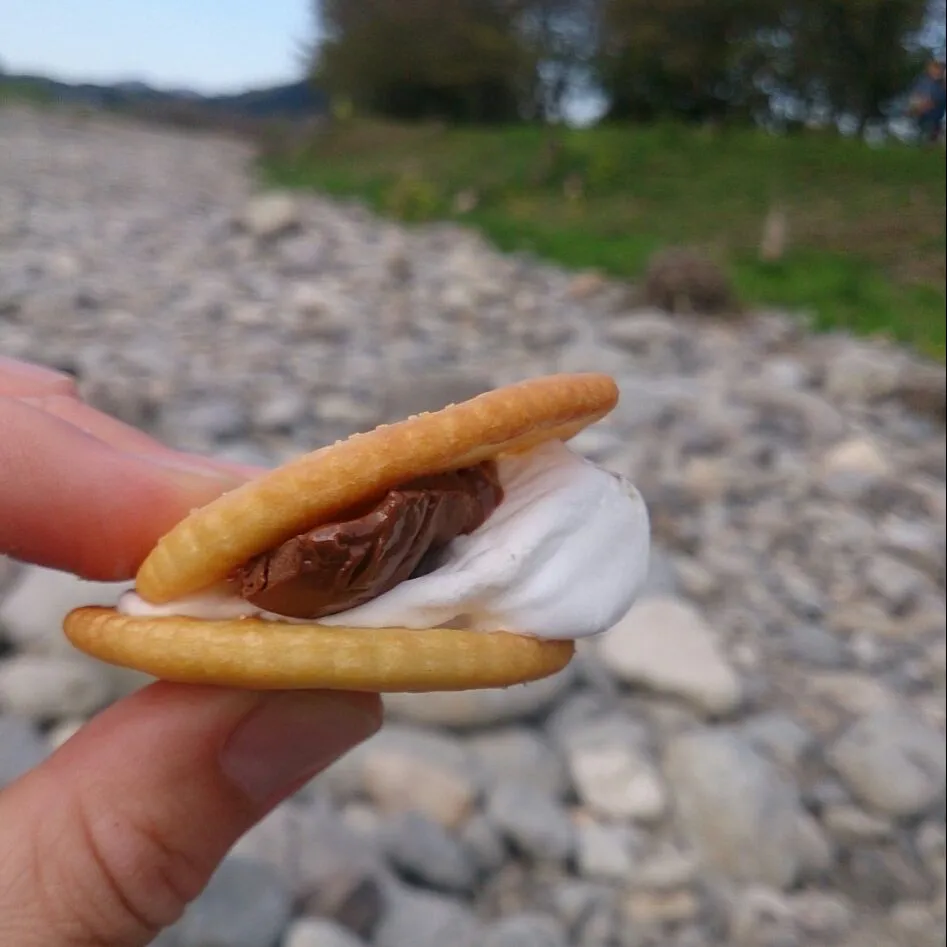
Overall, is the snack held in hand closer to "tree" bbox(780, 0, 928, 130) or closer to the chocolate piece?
the chocolate piece

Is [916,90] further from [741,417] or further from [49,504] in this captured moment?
[49,504]

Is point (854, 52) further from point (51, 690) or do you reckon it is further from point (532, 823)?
point (51, 690)

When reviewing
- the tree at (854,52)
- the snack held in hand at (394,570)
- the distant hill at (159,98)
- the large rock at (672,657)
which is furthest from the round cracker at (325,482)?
the distant hill at (159,98)

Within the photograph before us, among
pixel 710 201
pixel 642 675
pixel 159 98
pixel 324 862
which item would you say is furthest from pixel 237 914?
pixel 159 98

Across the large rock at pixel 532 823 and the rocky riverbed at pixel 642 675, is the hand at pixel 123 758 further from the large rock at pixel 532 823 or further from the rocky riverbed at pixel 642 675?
the large rock at pixel 532 823

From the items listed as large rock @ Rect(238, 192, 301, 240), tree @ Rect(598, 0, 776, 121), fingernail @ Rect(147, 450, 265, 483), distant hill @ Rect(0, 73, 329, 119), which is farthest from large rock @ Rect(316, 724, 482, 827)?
distant hill @ Rect(0, 73, 329, 119)

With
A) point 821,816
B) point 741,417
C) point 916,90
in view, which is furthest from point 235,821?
point 741,417
